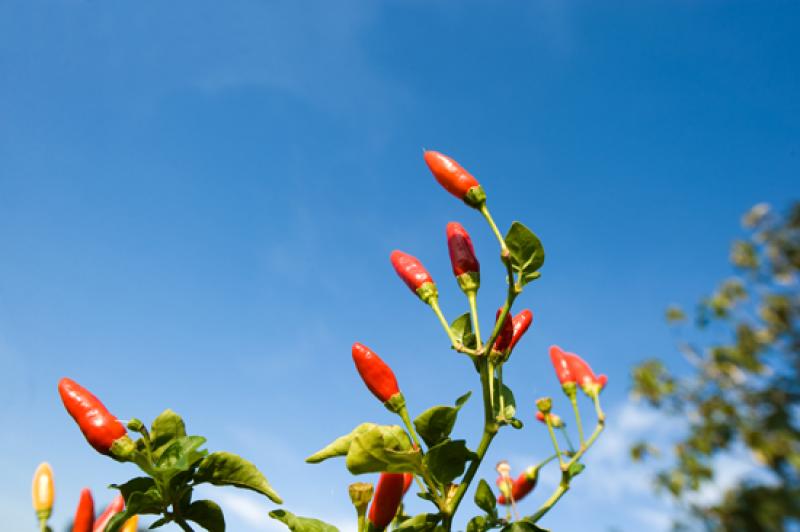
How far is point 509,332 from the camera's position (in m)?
1.34

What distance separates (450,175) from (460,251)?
0.20 m

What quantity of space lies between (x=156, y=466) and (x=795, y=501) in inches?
631

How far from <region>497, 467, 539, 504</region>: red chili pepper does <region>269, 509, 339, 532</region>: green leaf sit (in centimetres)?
95

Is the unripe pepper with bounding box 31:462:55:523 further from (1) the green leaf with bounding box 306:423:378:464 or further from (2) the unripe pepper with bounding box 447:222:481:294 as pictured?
(2) the unripe pepper with bounding box 447:222:481:294

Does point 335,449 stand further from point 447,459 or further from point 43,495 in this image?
point 43,495

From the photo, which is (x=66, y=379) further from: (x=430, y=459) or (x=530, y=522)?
(x=530, y=522)

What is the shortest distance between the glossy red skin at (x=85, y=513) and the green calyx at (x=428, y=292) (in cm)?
107

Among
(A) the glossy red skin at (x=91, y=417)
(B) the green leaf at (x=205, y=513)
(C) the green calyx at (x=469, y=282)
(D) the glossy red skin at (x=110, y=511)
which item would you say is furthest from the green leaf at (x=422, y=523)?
(D) the glossy red skin at (x=110, y=511)

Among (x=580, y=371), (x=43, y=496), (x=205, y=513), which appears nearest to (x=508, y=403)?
(x=580, y=371)

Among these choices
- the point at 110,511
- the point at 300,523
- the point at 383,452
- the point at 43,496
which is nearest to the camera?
the point at 383,452

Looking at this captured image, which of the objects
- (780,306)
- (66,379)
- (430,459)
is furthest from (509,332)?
(780,306)

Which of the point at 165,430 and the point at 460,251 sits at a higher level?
the point at 460,251

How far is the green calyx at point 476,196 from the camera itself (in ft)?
4.87

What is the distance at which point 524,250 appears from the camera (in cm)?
133
